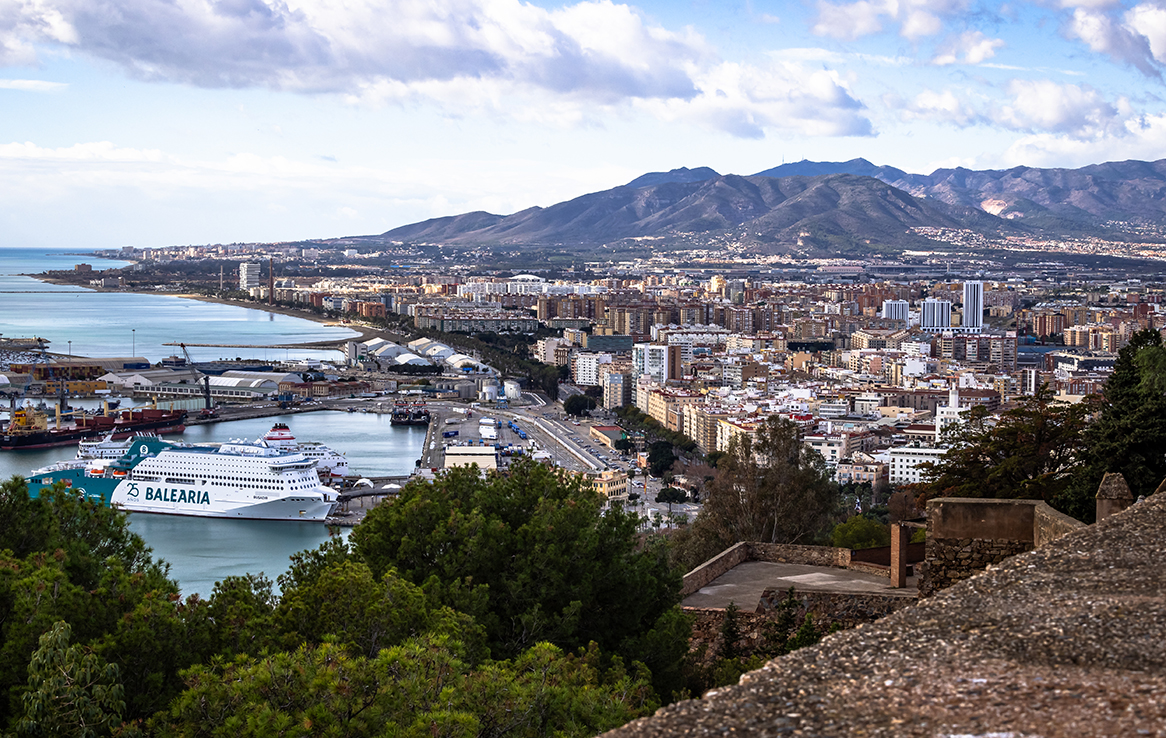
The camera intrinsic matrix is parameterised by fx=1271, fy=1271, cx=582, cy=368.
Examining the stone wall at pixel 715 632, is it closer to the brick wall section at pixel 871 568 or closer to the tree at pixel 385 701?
the brick wall section at pixel 871 568

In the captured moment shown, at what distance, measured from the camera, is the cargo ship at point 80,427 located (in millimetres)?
21047

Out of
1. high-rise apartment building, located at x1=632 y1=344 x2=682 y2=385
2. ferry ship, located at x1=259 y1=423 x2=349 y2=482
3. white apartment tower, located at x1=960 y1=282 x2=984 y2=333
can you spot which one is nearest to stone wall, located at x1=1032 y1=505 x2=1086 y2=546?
ferry ship, located at x1=259 y1=423 x2=349 y2=482

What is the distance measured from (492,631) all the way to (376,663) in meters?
0.99

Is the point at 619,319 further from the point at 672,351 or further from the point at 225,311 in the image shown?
the point at 225,311

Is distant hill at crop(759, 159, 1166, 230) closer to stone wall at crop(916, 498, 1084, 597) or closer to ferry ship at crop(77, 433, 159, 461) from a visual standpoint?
ferry ship at crop(77, 433, 159, 461)

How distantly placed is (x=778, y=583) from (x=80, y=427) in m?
20.2

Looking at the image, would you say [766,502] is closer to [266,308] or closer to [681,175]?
[266,308]

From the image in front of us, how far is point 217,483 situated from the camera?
1628cm

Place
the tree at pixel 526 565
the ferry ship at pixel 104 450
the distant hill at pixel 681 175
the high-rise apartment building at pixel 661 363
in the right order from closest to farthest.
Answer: the tree at pixel 526 565, the ferry ship at pixel 104 450, the high-rise apartment building at pixel 661 363, the distant hill at pixel 681 175

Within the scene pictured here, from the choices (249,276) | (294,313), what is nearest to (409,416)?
(294,313)

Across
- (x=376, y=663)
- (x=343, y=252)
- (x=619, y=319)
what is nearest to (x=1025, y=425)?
(x=376, y=663)

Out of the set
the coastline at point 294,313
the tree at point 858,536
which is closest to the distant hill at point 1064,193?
the coastline at point 294,313

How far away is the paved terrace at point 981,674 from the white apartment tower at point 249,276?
7356 cm

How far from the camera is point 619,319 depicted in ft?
139
